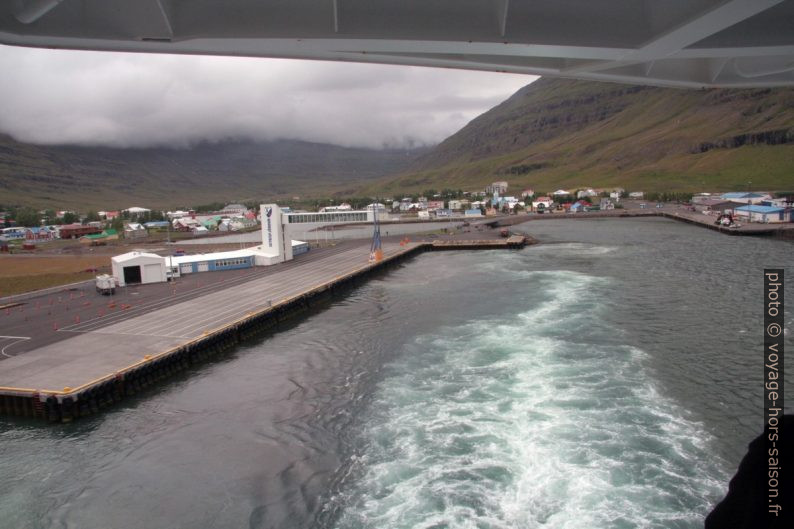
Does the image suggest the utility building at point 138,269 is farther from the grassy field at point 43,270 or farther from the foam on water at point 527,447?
the foam on water at point 527,447

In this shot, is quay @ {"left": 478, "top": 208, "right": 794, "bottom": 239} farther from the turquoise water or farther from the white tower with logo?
the white tower with logo

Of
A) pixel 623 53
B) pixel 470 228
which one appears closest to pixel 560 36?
pixel 623 53

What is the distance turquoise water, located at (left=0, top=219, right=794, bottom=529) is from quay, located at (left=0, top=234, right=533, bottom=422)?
3.11 ft

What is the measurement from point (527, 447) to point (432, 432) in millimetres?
3066

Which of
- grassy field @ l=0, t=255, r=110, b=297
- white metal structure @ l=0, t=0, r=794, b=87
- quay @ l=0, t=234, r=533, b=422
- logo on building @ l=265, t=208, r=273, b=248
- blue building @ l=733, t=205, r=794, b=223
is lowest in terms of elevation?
quay @ l=0, t=234, r=533, b=422

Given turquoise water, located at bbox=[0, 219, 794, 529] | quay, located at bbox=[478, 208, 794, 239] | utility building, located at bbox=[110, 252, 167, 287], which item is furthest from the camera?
quay, located at bbox=[478, 208, 794, 239]

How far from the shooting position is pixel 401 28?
592 centimetres

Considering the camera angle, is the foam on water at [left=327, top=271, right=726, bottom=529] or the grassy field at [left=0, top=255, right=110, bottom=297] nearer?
the foam on water at [left=327, top=271, right=726, bottom=529]

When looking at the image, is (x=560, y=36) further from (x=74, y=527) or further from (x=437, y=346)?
(x=437, y=346)

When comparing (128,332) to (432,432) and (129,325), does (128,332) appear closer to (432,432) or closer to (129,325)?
(129,325)

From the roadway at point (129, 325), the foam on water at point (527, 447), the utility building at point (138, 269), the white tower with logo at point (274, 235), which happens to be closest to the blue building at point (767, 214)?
the roadway at point (129, 325)

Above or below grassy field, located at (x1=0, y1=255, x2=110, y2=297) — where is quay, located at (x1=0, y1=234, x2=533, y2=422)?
below

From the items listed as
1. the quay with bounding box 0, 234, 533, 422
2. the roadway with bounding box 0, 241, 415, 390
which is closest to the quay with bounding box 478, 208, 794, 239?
the quay with bounding box 0, 234, 533, 422

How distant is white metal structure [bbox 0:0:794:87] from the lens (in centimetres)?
561
